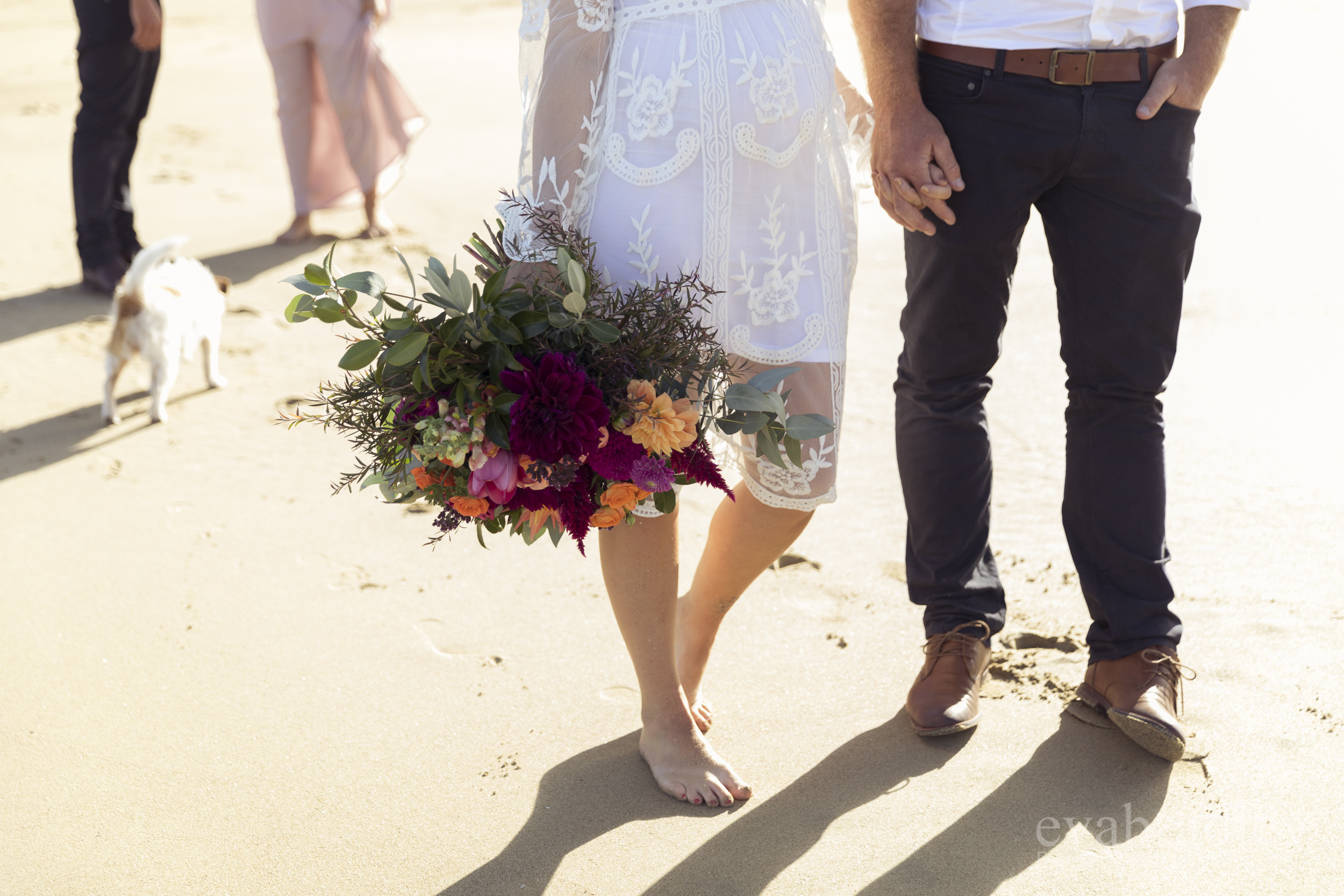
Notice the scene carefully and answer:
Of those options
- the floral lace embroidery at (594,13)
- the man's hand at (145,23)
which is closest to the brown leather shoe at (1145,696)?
the floral lace embroidery at (594,13)

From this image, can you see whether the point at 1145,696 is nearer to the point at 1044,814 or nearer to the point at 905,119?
the point at 1044,814

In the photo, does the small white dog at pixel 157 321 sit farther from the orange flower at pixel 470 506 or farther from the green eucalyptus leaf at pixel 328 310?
the orange flower at pixel 470 506

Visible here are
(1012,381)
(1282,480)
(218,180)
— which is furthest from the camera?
(218,180)

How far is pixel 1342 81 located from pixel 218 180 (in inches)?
283

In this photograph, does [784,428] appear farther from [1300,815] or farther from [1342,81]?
[1342,81]

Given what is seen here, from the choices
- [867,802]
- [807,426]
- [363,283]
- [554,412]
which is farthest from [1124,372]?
[363,283]

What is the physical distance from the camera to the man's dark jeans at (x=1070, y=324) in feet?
6.48

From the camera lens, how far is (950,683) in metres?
2.22

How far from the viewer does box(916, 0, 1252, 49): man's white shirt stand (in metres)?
1.93

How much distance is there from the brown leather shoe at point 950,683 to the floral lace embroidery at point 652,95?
1229 millimetres

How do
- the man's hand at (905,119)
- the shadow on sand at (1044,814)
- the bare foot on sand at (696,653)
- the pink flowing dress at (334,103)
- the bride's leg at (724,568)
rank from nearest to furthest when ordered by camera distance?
1. the shadow on sand at (1044,814)
2. the man's hand at (905,119)
3. the bride's leg at (724,568)
4. the bare foot on sand at (696,653)
5. the pink flowing dress at (334,103)

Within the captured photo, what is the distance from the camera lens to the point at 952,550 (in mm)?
2281

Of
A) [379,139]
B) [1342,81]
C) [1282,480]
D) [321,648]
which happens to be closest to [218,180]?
[379,139]

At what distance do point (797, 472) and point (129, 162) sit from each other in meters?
4.22
